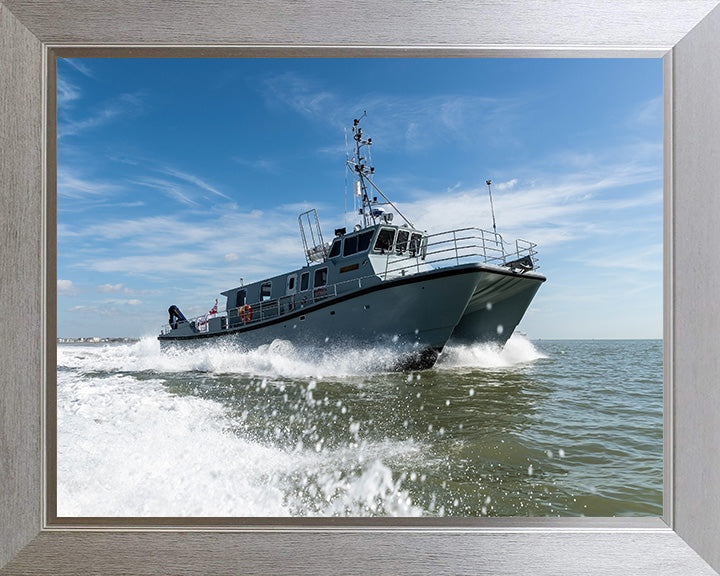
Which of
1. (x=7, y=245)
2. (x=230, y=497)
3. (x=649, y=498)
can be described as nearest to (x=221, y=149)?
(x=7, y=245)

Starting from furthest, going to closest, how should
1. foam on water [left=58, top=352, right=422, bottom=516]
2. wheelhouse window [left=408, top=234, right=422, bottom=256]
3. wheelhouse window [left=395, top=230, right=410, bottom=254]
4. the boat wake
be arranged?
wheelhouse window [left=408, top=234, right=422, bottom=256], wheelhouse window [left=395, top=230, right=410, bottom=254], the boat wake, foam on water [left=58, top=352, right=422, bottom=516]

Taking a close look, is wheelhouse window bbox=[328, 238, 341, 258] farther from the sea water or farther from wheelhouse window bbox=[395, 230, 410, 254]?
the sea water

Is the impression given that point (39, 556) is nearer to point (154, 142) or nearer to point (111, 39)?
point (111, 39)

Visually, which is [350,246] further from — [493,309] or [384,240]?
[493,309]

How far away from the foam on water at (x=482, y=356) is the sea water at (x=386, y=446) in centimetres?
28

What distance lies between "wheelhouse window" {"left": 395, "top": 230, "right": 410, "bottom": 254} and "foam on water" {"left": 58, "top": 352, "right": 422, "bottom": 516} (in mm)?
3212

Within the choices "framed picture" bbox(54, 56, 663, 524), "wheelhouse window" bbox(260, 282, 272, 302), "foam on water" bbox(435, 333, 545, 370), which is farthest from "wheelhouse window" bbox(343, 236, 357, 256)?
"framed picture" bbox(54, 56, 663, 524)

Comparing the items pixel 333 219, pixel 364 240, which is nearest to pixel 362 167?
pixel 333 219

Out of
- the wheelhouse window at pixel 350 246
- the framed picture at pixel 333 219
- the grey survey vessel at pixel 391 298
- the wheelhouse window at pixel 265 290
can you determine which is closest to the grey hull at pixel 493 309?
the grey survey vessel at pixel 391 298

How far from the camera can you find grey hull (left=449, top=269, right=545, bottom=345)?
4547 mm

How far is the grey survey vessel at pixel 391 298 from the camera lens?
454 centimetres

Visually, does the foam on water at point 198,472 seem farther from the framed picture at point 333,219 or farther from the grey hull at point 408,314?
the grey hull at point 408,314

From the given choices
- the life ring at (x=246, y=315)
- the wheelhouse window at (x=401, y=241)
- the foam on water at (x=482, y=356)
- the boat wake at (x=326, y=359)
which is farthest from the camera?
the life ring at (x=246, y=315)

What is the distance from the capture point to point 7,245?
1.37 metres
